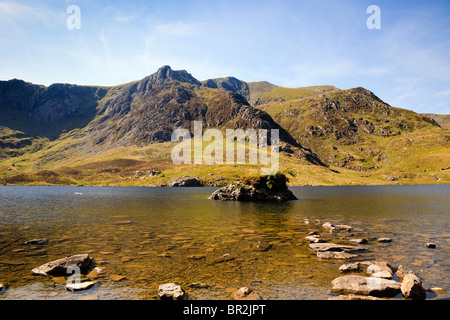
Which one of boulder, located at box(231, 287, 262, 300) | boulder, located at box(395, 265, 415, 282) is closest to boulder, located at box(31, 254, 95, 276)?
boulder, located at box(231, 287, 262, 300)

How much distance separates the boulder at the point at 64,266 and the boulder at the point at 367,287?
63.3ft

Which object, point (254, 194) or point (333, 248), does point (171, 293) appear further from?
point (254, 194)

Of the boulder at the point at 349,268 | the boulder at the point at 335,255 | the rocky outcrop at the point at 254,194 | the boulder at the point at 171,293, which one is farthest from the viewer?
the rocky outcrop at the point at 254,194

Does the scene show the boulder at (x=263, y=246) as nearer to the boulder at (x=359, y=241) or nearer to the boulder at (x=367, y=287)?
the boulder at (x=367, y=287)

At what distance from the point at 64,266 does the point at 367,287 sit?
75.2 ft

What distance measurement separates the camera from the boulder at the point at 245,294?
585 inches

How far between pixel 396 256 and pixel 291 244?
10.4 metres

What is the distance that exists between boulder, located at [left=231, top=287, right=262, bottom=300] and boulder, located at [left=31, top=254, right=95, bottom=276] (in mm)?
12624

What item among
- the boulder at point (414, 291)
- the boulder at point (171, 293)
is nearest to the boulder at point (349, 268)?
the boulder at point (414, 291)

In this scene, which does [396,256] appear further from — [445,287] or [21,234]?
[21,234]

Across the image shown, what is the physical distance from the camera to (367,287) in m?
16.0

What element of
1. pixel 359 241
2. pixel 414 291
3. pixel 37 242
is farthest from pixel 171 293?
pixel 359 241

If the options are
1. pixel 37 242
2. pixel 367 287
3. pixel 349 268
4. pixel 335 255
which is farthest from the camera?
pixel 37 242

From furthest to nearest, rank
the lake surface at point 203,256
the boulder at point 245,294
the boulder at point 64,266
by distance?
the boulder at point 64,266, the lake surface at point 203,256, the boulder at point 245,294
